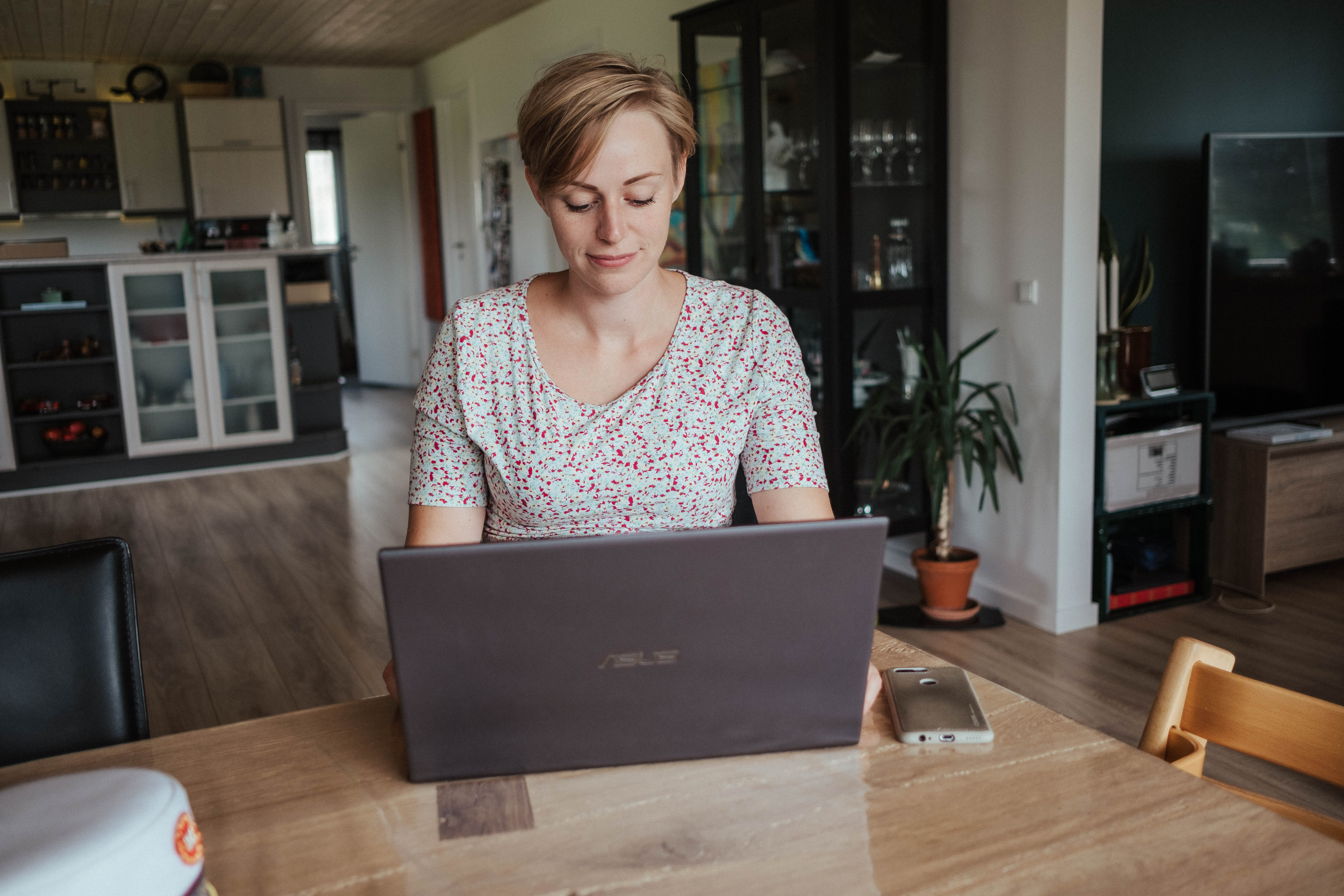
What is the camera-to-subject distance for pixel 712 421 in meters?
1.30

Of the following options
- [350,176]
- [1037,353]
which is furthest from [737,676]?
[350,176]

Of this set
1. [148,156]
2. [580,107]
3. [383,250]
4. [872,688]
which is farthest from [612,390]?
[383,250]

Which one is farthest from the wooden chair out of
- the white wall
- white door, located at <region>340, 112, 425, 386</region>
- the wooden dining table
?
white door, located at <region>340, 112, 425, 386</region>

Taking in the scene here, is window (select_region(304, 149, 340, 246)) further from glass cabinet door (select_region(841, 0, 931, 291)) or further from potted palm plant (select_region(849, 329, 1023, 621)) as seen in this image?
potted palm plant (select_region(849, 329, 1023, 621))

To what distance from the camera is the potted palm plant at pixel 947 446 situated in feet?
10.7

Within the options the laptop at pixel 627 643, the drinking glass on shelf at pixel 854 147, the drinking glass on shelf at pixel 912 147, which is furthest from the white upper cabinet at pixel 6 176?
the laptop at pixel 627 643

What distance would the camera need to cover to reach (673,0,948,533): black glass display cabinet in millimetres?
3434

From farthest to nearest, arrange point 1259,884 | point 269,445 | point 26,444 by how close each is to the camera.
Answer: point 269,445, point 26,444, point 1259,884

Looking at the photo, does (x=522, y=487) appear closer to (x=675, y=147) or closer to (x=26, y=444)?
(x=675, y=147)

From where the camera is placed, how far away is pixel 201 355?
5.80 meters

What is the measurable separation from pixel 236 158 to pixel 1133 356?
6.06 m

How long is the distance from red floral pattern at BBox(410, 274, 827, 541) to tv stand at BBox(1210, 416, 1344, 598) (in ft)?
9.14

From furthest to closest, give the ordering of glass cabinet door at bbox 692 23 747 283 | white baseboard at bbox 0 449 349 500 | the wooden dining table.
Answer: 1. white baseboard at bbox 0 449 349 500
2. glass cabinet door at bbox 692 23 747 283
3. the wooden dining table

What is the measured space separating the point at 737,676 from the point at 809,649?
6 centimetres
